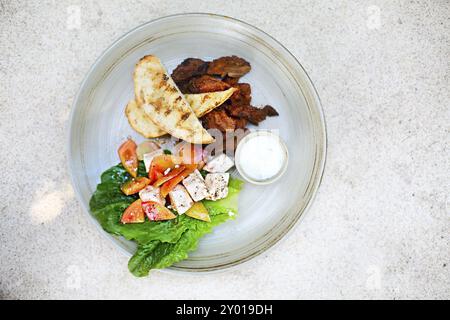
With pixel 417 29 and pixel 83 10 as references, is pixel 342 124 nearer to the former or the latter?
pixel 417 29

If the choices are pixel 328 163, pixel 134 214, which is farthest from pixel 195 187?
pixel 328 163

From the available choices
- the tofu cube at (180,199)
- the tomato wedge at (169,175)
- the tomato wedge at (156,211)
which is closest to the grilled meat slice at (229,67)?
the tomato wedge at (169,175)

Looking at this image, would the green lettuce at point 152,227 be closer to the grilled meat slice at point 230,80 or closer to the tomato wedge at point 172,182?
the tomato wedge at point 172,182

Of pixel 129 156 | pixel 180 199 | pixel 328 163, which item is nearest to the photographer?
pixel 180 199

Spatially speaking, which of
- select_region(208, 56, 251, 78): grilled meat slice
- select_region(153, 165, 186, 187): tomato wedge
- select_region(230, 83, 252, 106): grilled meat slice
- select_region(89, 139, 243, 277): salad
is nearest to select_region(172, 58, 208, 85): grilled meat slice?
select_region(208, 56, 251, 78): grilled meat slice

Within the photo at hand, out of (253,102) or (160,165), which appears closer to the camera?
(160,165)

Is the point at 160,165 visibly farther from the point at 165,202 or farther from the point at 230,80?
the point at 230,80

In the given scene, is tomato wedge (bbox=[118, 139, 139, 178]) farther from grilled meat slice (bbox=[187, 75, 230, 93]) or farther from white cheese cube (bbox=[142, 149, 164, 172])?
grilled meat slice (bbox=[187, 75, 230, 93])

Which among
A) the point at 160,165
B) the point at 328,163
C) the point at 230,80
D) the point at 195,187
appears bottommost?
the point at 328,163
